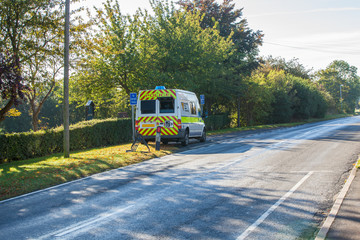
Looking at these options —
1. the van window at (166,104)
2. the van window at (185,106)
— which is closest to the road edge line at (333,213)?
the van window at (166,104)

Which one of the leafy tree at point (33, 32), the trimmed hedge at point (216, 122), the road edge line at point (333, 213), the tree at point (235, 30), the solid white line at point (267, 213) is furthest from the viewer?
the tree at point (235, 30)

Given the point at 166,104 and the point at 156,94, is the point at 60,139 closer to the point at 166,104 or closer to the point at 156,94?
the point at 156,94

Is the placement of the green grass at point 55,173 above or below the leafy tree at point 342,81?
below

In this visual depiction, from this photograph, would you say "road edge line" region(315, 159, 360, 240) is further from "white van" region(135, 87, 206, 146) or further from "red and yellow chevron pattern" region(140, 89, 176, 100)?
"red and yellow chevron pattern" region(140, 89, 176, 100)

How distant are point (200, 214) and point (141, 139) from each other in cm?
1125

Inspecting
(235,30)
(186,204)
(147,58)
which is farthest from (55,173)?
(235,30)

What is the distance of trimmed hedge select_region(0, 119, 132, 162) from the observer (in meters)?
17.5

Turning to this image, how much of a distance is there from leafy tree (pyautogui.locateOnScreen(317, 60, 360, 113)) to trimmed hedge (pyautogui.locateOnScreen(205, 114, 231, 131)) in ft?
292

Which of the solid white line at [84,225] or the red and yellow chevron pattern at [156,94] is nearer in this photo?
the solid white line at [84,225]

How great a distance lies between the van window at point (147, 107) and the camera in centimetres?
1842

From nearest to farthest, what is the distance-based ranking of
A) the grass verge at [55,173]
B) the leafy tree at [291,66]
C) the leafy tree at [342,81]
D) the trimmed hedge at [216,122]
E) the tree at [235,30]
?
the grass verge at [55,173], the trimmed hedge at [216,122], the tree at [235,30], the leafy tree at [291,66], the leafy tree at [342,81]

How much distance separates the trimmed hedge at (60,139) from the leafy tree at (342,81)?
109964 millimetres

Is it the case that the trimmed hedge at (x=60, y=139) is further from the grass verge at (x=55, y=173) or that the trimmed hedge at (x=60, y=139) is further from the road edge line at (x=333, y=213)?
the road edge line at (x=333, y=213)

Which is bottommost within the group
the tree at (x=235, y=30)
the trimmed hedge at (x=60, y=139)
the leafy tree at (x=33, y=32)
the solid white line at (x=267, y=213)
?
the solid white line at (x=267, y=213)
